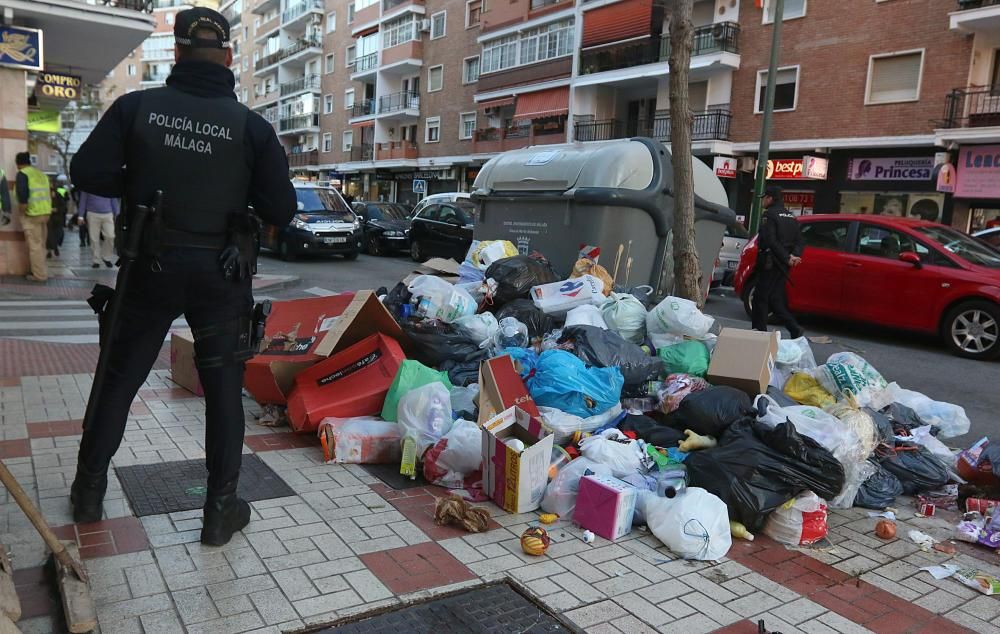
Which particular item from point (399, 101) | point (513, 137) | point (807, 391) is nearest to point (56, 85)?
point (807, 391)

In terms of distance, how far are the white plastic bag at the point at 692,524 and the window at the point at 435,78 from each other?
126 feet

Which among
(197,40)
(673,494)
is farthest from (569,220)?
(197,40)

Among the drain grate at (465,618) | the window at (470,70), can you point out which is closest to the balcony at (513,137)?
the window at (470,70)

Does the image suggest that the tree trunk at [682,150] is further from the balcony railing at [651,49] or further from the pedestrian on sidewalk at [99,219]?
the balcony railing at [651,49]

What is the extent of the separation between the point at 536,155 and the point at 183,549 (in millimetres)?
6712

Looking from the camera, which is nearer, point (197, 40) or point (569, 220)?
point (197, 40)

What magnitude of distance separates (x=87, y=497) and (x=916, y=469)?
4.34 meters

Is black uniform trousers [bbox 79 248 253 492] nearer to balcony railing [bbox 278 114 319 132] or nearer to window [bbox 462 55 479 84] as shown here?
window [bbox 462 55 479 84]

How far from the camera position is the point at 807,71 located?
2212 cm

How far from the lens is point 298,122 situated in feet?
183

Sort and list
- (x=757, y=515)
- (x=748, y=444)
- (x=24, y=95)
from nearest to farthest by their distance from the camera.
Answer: (x=757, y=515), (x=748, y=444), (x=24, y=95)

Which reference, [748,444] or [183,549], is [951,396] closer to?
[748,444]

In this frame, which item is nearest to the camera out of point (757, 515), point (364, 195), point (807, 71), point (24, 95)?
point (757, 515)

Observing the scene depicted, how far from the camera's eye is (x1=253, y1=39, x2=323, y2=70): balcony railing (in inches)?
2094
